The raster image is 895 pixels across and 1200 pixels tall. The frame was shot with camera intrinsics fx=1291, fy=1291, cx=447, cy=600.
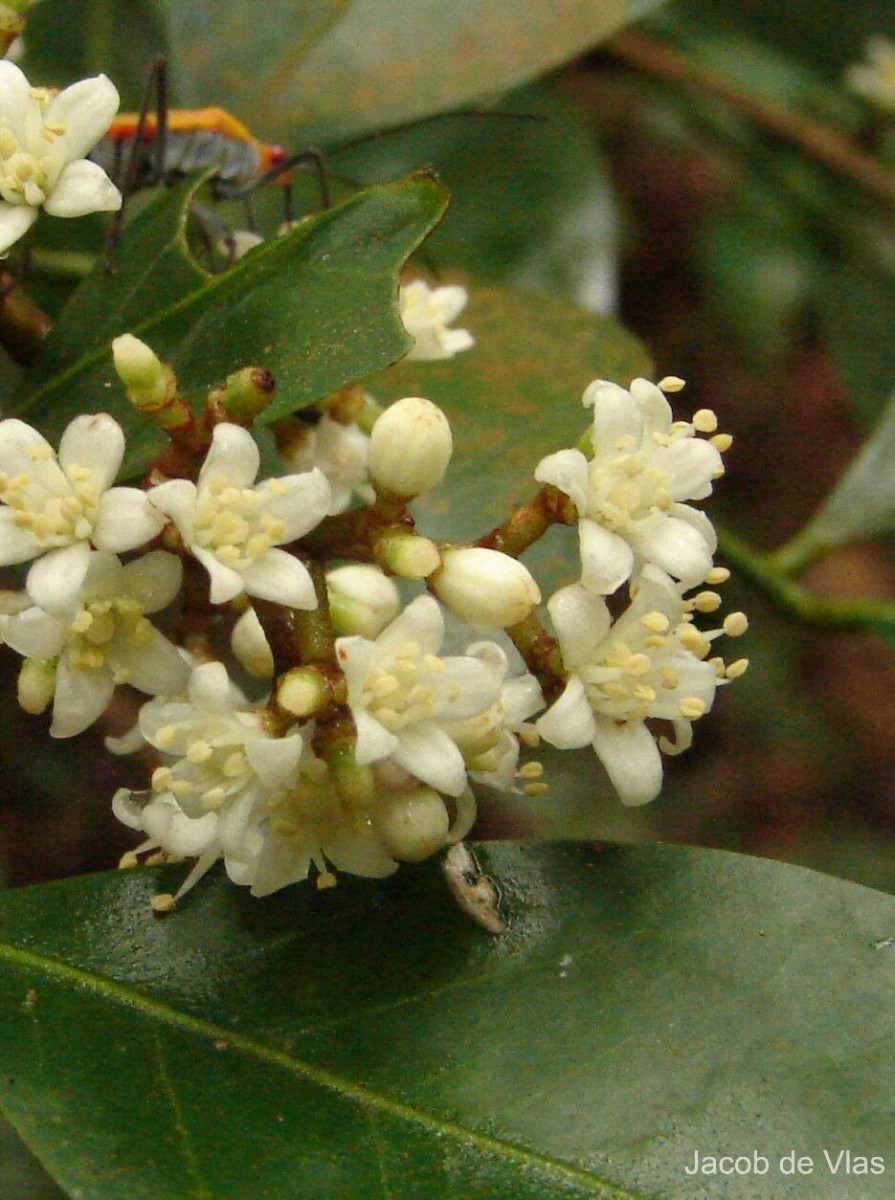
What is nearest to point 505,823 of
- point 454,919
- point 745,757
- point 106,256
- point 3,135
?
point 745,757

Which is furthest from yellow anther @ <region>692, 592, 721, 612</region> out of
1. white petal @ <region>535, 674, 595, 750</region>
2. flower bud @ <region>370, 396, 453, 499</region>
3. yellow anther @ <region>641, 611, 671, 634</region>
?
flower bud @ <region>370, 396, 453, 499</region>

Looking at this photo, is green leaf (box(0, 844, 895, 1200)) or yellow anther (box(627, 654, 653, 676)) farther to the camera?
yellow anther (box(627, 654, 653, 676))

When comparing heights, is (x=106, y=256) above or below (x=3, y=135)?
below

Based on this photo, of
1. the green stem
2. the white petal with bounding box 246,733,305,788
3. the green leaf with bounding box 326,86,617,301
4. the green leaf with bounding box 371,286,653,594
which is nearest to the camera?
the white petal with bounding box 246,733,305,788

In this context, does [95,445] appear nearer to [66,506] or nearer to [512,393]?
[66,506]

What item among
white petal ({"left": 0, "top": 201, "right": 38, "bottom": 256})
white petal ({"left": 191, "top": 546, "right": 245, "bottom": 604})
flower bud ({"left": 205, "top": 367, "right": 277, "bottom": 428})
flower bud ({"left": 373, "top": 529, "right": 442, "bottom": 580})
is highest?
white petal ({"left": 0, "top": 201, "right": 38, "bottom": 256})

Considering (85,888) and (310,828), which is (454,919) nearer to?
(310,828)

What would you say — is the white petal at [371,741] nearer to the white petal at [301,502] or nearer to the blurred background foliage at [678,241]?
the white petal at [301,502]

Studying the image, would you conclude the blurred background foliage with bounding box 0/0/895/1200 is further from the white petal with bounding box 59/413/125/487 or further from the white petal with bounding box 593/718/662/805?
the white petal with bounding box 59/413/125/487
